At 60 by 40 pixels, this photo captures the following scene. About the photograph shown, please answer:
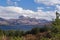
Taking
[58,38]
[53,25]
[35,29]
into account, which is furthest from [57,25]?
[35,29]

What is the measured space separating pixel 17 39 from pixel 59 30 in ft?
21.7

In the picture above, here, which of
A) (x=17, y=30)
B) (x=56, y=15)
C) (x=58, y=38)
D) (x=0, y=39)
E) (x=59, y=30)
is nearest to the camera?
(x=0, y=39)

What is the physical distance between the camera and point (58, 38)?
1742 centimetres

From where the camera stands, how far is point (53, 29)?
74.7 ft

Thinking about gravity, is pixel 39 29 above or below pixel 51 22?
below

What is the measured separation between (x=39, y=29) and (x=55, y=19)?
13.1 metres

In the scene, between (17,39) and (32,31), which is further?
(32,31)

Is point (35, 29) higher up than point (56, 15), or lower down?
lower down

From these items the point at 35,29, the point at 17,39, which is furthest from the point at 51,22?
the point at 35,29

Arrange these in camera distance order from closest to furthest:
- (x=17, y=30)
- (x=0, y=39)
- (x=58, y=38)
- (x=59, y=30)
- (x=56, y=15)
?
(x=0, y=39), (x=58, y=38), (x=59, y=30), (x=56, y=15), (x=17, y=30)

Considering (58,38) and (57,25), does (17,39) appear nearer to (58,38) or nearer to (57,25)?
(58,38)

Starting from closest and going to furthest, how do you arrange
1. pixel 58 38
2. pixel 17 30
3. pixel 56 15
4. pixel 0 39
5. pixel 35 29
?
pixel 0 39 → pixel 58 38 → pixel 56 15 → pixel 17 30 → pixel 35 29

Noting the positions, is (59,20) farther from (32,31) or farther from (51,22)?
(32,31)

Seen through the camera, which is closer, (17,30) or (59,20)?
(59,20)
